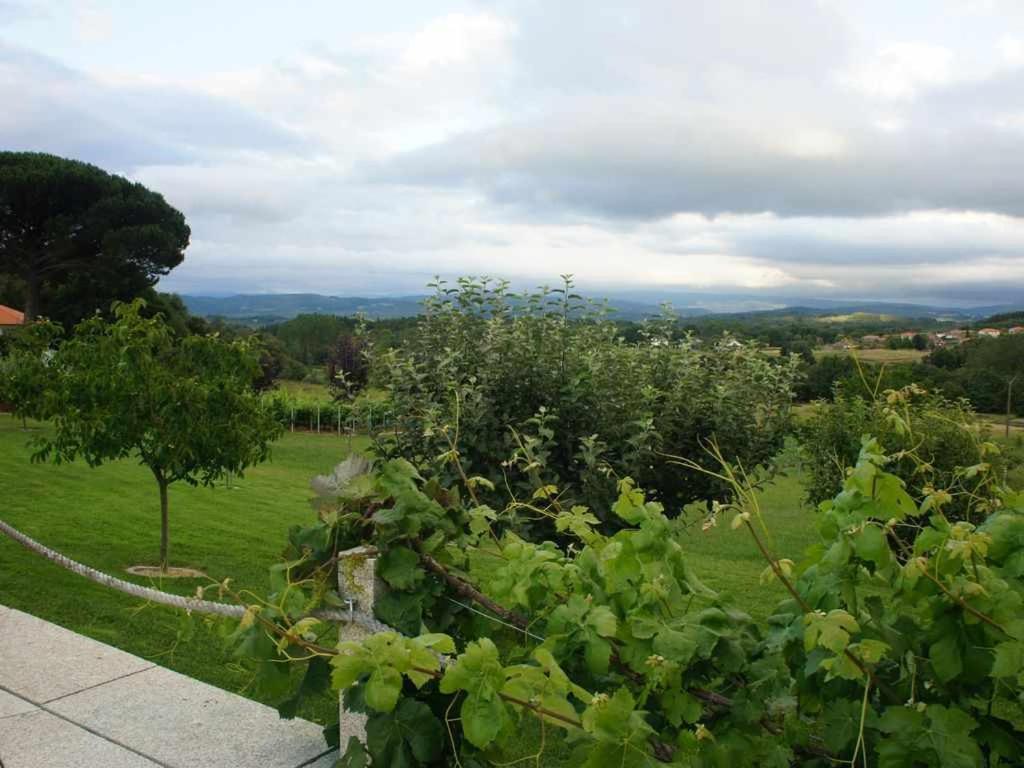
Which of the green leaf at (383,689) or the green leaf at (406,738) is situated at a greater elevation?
the green leaf at (383,689)

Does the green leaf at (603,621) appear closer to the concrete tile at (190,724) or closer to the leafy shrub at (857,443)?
the concrete tile at (190,724)

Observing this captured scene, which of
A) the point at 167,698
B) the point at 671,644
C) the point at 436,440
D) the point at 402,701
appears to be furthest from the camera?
the point at 436,440

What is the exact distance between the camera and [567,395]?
5180 mm

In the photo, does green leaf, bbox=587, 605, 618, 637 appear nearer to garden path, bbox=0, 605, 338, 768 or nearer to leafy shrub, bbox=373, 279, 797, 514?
garden path, bbox=0, 605, 338, 768

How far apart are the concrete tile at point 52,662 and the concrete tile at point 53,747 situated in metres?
0.20

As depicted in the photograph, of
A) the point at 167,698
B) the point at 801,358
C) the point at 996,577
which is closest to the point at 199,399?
the point at 167,698

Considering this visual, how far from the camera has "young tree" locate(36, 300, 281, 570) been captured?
6.18 meters

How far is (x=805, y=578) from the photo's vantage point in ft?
5.91

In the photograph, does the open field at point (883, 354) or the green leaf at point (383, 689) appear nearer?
the green leaf at point (383, 689)

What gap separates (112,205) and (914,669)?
3237 centimetres

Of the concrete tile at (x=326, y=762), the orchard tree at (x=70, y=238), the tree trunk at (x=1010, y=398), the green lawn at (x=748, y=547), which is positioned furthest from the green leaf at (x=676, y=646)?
the orchard tree at (x=70, y=238)

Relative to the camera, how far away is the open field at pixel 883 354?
10.3ft

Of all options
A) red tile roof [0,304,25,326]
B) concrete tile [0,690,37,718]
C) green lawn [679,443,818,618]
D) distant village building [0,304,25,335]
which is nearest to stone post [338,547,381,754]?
green lawn [679,443,818,618]

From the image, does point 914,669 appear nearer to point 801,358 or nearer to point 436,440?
point 436,440
